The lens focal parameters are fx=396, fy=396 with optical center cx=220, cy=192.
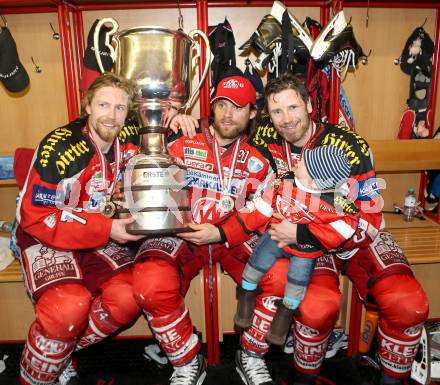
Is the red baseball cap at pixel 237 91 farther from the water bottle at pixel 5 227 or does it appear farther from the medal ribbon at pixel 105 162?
the water bottle at pixel 5 227

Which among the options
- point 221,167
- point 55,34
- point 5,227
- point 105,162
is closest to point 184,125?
point 221,167

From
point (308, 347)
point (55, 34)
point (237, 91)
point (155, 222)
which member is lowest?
point (308, 347)

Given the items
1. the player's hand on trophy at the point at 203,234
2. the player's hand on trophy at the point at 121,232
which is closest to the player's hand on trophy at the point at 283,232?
the player's hand on trophy at the point at 203,234

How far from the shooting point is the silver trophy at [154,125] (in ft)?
4.57

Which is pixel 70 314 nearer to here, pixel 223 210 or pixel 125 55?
pixel 223 210

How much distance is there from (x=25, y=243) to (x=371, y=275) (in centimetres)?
142

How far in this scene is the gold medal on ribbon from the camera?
171 cm

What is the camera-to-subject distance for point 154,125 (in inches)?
58.3

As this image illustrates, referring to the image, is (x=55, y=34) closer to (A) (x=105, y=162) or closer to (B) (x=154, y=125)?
(A) (x=105, y=162)

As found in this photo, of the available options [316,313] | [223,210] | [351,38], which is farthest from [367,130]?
[316,313]

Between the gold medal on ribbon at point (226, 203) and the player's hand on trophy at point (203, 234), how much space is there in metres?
0.12

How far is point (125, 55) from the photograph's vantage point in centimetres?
147

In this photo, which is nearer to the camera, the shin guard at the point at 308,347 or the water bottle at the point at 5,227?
the shin guard at the point at 308,347

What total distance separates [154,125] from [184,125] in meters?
0.28
